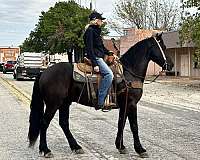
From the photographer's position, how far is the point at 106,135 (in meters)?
9.97

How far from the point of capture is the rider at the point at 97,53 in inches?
322

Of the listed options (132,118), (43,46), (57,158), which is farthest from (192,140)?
(43,46)

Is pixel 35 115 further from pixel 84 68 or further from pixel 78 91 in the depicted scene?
pixel 84 68

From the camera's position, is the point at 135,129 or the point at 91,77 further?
the point at 91,77

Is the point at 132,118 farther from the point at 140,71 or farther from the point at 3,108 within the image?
the point at 3,108

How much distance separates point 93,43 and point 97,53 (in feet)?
0.65

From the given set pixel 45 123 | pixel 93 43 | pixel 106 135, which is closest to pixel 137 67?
pixel 93 43

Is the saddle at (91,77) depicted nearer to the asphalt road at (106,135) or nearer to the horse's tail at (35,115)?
the horse's tail at (35,115)

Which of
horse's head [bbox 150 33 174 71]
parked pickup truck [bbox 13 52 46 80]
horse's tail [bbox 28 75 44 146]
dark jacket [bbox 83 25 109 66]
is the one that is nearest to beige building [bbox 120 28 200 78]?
parked pickup truck [bbox 13 52 46 80]

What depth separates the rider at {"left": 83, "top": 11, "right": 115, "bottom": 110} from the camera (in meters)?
8.18

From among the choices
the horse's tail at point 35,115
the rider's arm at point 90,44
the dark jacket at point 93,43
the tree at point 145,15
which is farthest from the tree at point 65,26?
the rider's arm at point 90,44

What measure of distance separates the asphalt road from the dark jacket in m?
1.74

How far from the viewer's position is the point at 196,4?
28.1 m

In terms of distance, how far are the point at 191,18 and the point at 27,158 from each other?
73.9 ft
